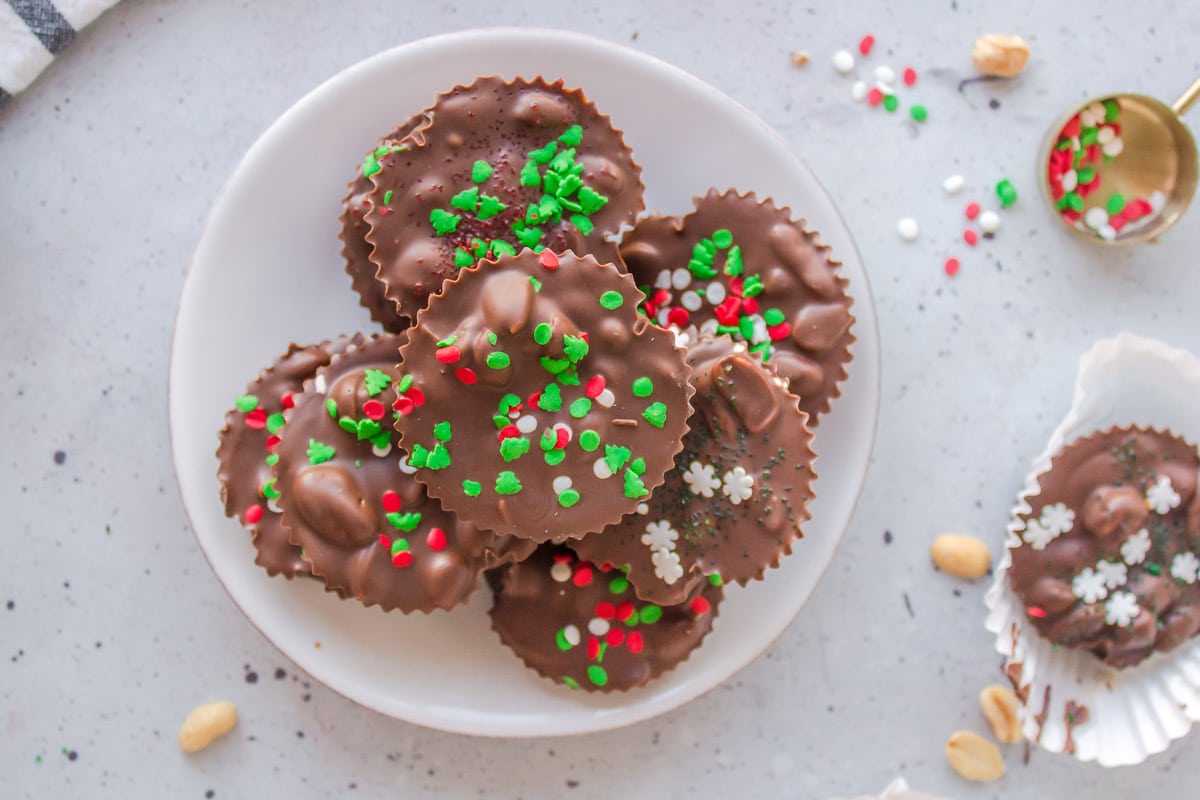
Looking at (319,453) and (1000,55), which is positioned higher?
(319,453)

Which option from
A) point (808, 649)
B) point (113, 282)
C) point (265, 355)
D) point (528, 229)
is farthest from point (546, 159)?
point (808, 649)

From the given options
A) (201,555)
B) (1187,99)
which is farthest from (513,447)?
(1187,99)

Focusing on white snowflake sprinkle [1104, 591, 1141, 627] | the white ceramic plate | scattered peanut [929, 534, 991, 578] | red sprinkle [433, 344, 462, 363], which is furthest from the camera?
scattered peanut [929, 534, 991, 578]

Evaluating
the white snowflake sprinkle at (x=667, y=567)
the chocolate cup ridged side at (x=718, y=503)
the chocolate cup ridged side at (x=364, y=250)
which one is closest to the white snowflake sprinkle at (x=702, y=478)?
the chocolate cup ridged side at (x=718, y=503)

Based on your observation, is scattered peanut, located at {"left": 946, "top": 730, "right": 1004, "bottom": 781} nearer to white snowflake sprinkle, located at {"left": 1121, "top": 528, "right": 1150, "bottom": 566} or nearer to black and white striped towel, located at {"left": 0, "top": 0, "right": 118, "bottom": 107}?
white snowflake sprinkle, located at {"left": 1121, "top": 528, "right": 1150, "bottom": 566}

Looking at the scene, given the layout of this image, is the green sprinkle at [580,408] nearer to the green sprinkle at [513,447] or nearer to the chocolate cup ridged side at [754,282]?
the green sprinkle at [513,447]

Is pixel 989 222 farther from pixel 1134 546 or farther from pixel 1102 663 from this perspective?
pixel 1102 663

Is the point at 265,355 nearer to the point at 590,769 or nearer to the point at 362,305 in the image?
the point at 362,305

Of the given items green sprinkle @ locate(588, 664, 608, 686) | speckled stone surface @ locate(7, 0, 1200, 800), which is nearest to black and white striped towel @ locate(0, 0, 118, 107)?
speckled stone surface @ locate(7, 0, 1200, 800)
